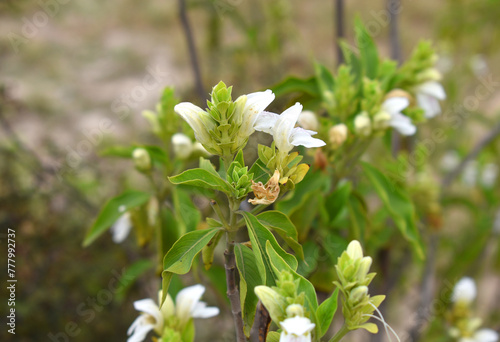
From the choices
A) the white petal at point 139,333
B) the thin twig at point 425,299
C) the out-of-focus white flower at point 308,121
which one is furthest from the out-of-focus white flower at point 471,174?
the white petal at point 139,333

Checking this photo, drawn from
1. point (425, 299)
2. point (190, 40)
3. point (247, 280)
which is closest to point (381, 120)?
point (247, 280)

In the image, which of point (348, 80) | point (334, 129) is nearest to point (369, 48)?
point (348, 80)

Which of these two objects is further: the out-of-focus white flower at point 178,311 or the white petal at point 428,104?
the white petal at point 428,104

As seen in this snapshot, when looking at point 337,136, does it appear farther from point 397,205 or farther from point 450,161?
point 450,161

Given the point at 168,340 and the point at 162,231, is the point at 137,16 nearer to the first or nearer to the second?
the point at 162,231

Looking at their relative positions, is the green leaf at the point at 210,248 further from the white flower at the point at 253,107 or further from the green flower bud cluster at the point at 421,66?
the green flower bud cluster at the point at 421,66

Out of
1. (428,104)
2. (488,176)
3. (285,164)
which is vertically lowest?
(285,164)
